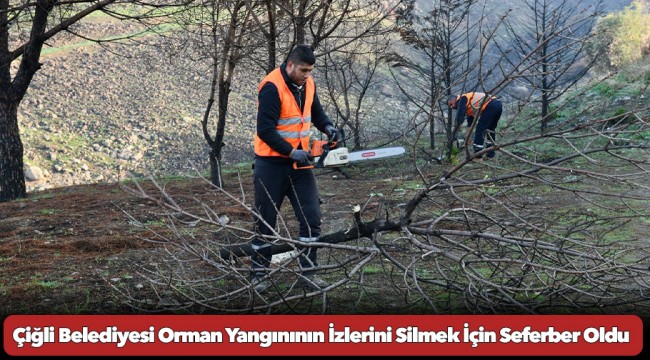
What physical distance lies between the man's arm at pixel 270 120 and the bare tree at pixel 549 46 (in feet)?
5.78

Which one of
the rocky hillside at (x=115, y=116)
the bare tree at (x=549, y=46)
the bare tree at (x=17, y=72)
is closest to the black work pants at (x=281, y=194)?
the bare tree at (x=549, y=46)

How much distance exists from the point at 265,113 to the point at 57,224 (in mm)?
4653

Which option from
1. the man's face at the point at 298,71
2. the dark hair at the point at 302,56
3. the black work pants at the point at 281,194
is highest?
the dark hair at the point at 302,56

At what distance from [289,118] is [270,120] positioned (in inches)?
7.2

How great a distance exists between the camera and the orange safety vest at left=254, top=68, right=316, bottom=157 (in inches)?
211

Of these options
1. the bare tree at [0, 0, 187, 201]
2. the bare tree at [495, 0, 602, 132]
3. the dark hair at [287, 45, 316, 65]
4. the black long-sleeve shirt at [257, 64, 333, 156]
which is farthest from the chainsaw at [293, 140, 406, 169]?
the bare tree at [0, 0, 187, 201]

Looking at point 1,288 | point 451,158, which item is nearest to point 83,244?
point 1,288

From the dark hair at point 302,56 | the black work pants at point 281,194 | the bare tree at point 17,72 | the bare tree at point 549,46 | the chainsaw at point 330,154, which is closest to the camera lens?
the bare tree at point 549,46

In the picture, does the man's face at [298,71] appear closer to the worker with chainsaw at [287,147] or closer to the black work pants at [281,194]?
the worker with chainsaw at [287,147]

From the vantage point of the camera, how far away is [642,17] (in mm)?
35625

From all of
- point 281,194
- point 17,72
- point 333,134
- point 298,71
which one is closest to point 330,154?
point 333,134

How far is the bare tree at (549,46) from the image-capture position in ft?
14.1

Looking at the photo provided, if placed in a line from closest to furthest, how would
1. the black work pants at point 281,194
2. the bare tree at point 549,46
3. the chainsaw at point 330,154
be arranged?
the bare tree at point 549,46
the black work pants at point 281,194
the chainsaw at point 330,154

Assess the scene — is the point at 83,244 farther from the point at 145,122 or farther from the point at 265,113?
the point at 145,122
